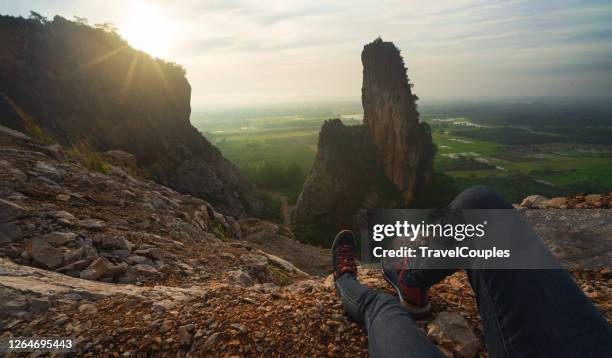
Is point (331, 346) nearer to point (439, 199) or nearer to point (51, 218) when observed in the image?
point (51, 218)

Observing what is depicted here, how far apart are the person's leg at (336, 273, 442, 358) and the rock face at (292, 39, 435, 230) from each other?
43720 mm

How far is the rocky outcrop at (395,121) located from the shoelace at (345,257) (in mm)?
44747

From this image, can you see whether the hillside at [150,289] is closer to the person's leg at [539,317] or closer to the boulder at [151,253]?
the boulder at [151,253]

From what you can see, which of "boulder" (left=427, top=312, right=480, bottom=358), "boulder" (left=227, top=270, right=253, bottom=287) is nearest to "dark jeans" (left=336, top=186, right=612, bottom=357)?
"boulder" (left=427, top=312, right=480, bottom=358)

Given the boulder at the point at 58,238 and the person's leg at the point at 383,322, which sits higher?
the boulder at the point at 58,238

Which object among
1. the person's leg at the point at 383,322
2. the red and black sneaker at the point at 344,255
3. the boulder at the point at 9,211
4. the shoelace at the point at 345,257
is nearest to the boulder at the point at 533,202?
the red and black sneaker at the point at 344,255

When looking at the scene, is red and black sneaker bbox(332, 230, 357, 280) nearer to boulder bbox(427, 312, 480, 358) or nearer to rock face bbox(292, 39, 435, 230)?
boulder bbox(427, 312, 480, 358)

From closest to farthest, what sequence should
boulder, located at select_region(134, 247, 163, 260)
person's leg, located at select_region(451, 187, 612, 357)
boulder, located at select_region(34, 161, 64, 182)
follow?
person's leg, located at select_region(451, 187, 612, 357) → boulder, located at select_region(134, 247, 163, 260) → boulder, located at select_region(34, 161, 64, 182)

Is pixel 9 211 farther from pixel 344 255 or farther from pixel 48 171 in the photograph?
pixel 344 255

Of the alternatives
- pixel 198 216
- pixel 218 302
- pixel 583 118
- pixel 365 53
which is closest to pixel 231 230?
pixel 198 216

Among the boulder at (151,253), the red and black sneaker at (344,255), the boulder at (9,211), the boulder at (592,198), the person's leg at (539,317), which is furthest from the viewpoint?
the boulder at (592,198)

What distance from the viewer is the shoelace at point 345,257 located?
12.4 feet

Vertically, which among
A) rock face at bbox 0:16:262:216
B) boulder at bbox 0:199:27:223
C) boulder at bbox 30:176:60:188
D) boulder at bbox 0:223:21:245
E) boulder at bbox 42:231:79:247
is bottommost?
boulder at bbox 42:231:79:247

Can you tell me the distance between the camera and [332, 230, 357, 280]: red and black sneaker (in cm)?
366
